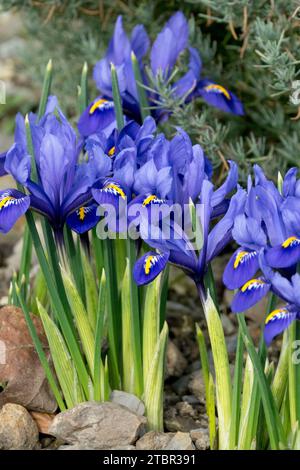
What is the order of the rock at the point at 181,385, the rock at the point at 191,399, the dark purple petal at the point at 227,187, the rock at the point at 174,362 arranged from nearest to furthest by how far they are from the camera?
the dark purple petal at the point at 227,187, the rock at the point at 191,399, the rock at the point at 181,385, the rock at the point at 174,362

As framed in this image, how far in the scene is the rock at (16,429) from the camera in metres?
2.73

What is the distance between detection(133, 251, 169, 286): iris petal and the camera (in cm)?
246

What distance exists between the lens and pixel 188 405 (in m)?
3.07

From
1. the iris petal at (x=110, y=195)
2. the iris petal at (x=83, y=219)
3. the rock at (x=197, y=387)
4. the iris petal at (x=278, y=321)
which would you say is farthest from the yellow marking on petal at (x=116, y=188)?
the rock at (x=197, y=387)

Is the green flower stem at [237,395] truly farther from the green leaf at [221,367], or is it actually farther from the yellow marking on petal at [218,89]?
the yellow marking on petal at [218,89]

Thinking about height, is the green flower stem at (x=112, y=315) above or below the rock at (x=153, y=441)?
above

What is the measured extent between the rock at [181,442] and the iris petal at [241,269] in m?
0.54

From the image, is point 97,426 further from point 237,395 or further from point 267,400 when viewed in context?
point 267,400

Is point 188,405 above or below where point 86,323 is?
below

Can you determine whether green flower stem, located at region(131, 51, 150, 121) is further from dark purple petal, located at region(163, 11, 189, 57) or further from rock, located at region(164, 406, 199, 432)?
rock, located at region(164, 406, 199, 432)

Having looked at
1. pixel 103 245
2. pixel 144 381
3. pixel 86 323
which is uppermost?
pixel 103 245

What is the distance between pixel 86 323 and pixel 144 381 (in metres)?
0.25

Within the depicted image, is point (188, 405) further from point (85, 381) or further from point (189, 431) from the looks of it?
point (85, 381)
